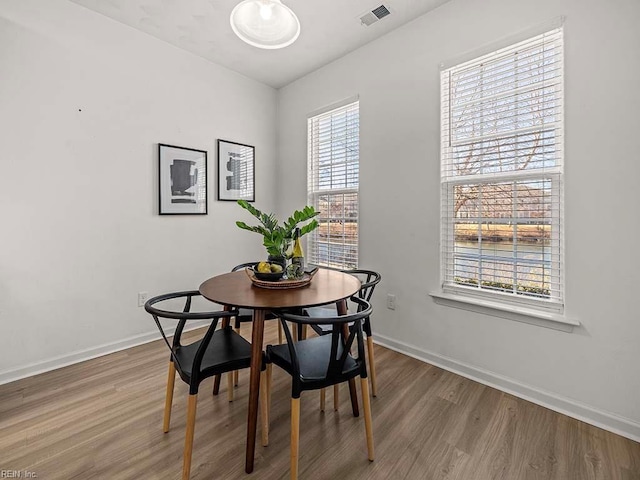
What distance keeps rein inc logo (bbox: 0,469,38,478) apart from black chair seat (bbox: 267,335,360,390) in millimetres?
1199

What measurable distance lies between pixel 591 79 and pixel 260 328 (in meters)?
2.36

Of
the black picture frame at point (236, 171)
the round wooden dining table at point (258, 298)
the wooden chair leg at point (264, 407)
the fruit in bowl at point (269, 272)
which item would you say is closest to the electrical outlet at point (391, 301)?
the round wooden dining table at point (258, 298)

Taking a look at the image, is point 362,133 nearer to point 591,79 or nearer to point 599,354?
point 591,79

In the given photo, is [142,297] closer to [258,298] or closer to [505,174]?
[258,298]

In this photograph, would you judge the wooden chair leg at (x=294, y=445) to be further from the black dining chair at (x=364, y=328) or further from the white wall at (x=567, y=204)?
the white wall at (x=567, y=204)

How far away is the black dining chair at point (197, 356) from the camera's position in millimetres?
1400

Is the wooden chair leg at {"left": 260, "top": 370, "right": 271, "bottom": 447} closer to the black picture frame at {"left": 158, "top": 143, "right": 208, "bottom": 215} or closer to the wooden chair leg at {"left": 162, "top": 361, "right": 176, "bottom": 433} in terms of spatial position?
the wooden chair leg at {"left": 162, "top": 361, "right": 176, "bottom": 433}

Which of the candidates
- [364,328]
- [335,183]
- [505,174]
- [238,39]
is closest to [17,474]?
[364,328]

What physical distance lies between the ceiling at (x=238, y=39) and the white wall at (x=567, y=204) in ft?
0.49

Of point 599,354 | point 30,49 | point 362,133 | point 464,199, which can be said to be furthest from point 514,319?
point 30,49

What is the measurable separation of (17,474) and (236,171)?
2913 millimetres

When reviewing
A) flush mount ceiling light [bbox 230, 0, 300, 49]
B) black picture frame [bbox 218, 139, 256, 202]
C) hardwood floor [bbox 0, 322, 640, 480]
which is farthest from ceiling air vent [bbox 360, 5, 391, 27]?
hardwood floor [bbox 0, 322, 640, 480]

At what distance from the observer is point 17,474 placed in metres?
1.46

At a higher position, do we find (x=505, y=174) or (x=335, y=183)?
(x=335, y=183)
